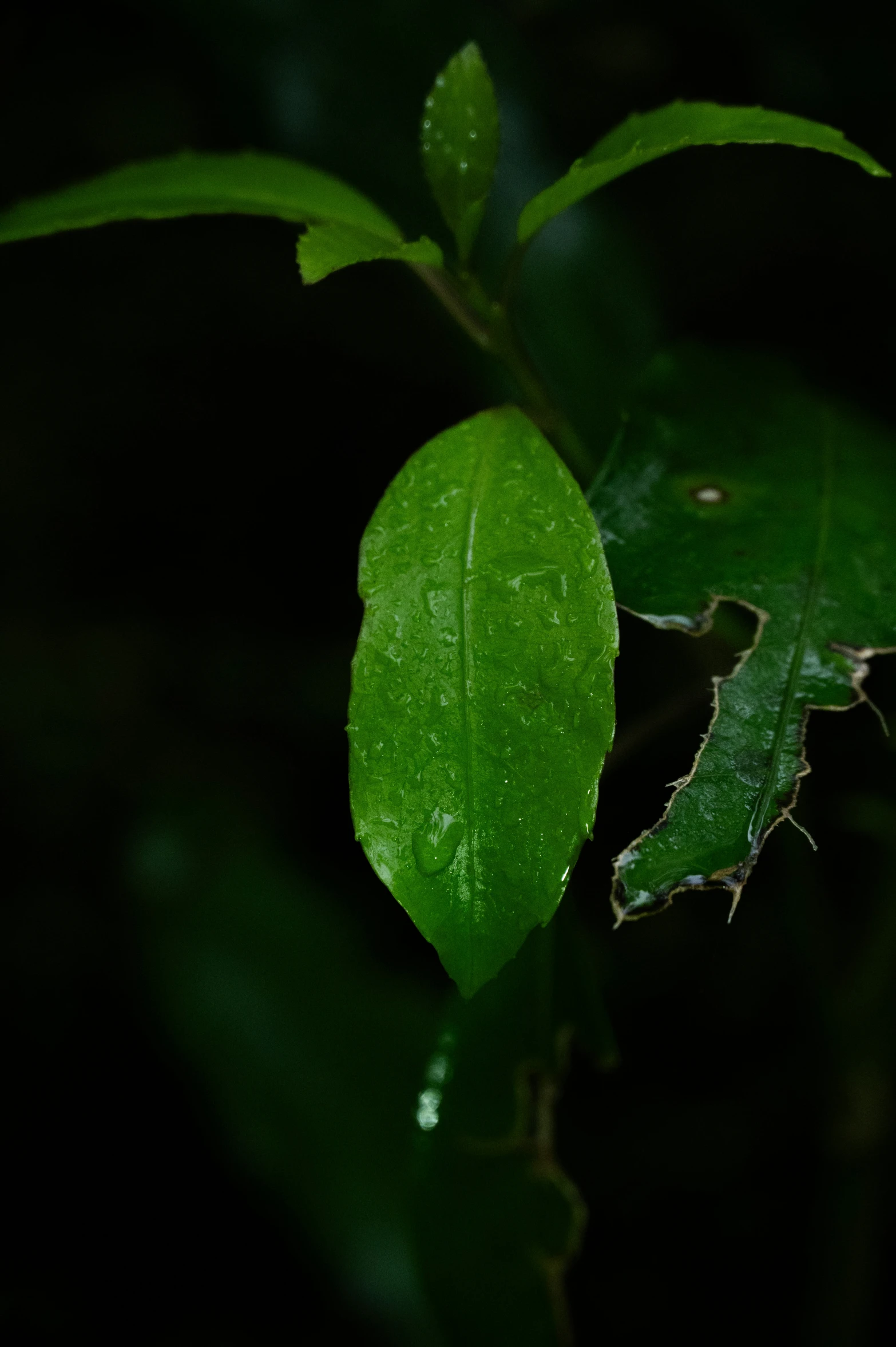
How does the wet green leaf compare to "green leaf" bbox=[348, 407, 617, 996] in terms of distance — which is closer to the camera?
"green leaf" bbox=[348, 407, 617, 996]

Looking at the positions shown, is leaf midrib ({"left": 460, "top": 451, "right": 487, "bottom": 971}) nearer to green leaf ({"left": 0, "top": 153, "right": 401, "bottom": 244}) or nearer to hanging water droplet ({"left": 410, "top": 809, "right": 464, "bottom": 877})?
hanging water droplet ({"left": 410, "top": 809, "right": 464, "bottom": 877})

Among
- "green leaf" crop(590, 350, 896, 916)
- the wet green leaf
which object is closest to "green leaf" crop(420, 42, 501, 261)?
"green leaf" crop(590, 350, 896, 916)

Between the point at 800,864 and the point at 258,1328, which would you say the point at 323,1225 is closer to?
the point at 258,1328

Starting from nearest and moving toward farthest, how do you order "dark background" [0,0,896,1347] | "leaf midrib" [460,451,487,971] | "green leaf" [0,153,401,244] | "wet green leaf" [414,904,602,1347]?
"leaf midrib" [460,451,487,971]
"green leaf" [0,153,401,244]
"wet green leaf" [414,904,602,1347]
"dark background" [0,0,896,1347]

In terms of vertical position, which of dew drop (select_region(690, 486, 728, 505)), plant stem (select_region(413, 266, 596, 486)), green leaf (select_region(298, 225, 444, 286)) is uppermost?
green leaf (select_region(298, 225, 444, 286))

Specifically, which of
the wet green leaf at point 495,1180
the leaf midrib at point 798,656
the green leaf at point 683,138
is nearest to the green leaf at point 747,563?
the leaf midrib at point 798,656

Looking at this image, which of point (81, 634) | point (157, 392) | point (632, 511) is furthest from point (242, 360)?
point (632, 511)
